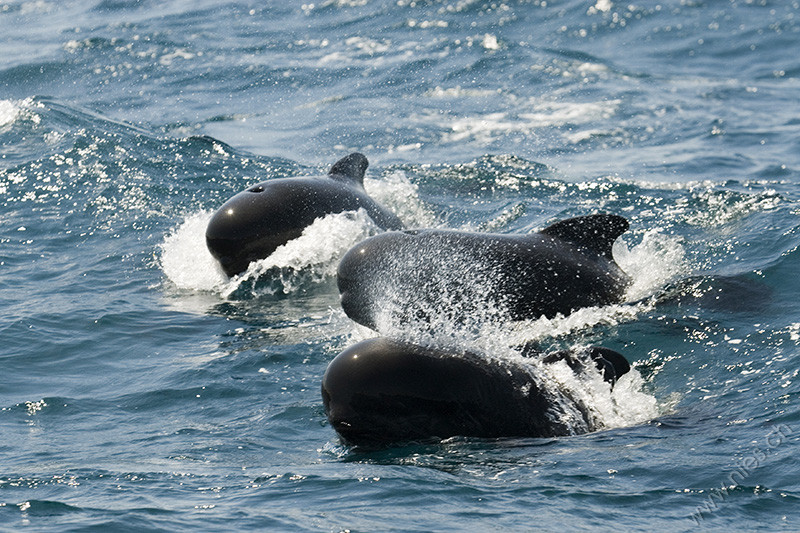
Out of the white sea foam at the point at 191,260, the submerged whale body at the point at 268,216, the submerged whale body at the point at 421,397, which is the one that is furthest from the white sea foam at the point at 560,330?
A: the white sea foam at the point at 191,260

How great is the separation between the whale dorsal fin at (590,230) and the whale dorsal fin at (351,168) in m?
4.25

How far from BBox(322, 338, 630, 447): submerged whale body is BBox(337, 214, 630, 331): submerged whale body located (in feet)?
7.79

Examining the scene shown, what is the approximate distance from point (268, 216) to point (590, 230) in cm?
418

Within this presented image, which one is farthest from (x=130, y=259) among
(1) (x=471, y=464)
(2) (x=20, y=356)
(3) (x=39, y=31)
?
(3) (x=39, y=31)

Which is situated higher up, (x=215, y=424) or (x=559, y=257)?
(x=559, y=257)

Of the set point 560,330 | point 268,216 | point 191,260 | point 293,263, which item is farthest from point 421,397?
point 191,260

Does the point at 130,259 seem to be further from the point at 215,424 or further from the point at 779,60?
the point at 779,60

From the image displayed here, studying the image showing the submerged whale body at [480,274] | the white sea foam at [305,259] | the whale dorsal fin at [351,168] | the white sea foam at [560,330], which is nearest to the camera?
the white sea foam at [560,330]

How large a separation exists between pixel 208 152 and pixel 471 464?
13.5m

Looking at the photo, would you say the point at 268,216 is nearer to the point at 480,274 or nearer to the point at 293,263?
the point at 293,263

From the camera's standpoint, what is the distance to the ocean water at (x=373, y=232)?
323 inches

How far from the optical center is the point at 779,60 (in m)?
29.2

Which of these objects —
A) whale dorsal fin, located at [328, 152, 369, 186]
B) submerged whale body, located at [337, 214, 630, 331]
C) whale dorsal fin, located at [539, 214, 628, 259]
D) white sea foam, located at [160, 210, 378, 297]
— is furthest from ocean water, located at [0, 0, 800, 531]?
whale dorsal fin, located at [328, 152, 369, 186]

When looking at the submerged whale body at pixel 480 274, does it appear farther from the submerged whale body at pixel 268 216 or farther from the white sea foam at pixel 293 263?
the submerged whale body at pixel 268 216
